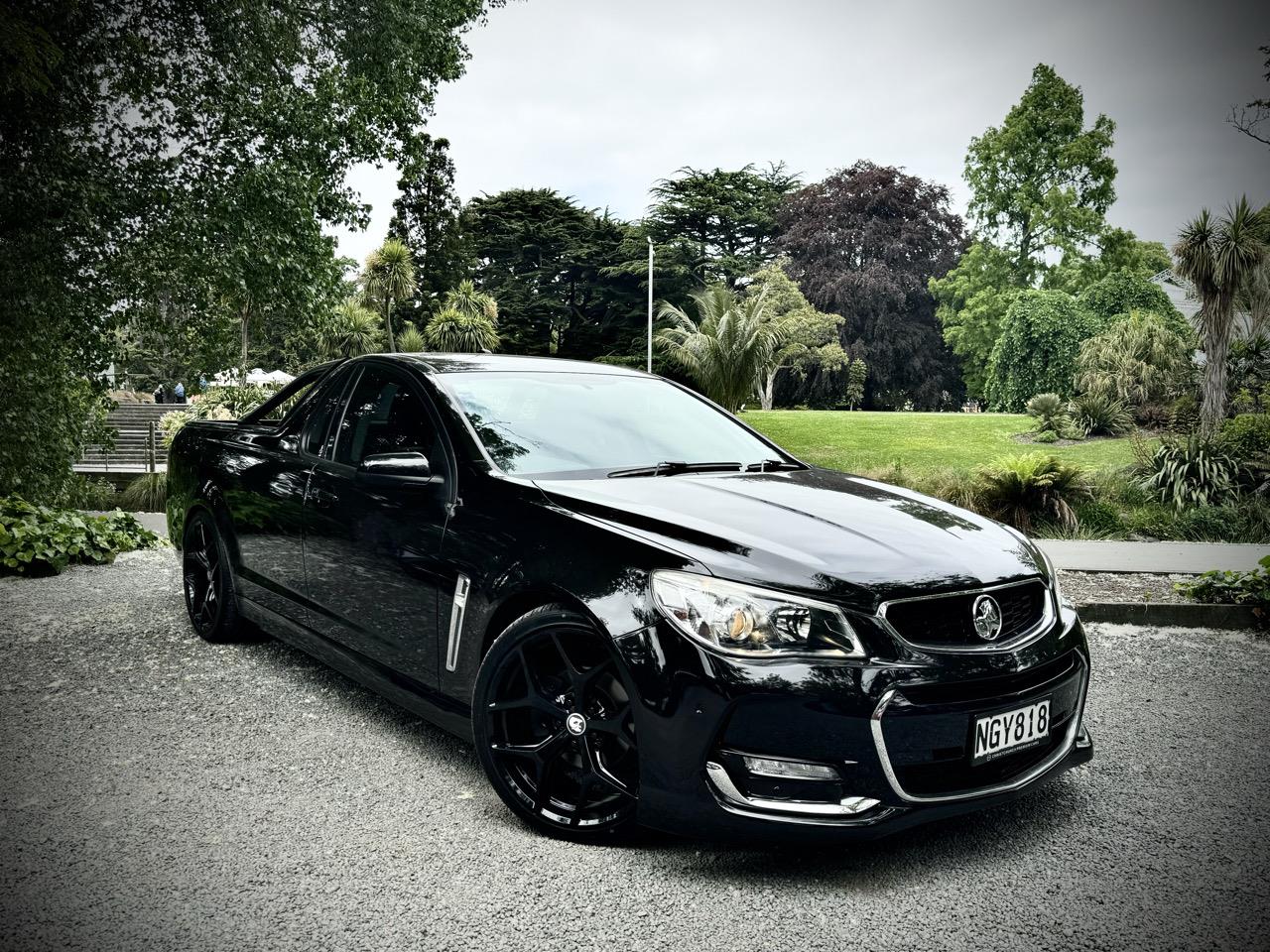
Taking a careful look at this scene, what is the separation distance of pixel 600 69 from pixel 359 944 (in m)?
19.7

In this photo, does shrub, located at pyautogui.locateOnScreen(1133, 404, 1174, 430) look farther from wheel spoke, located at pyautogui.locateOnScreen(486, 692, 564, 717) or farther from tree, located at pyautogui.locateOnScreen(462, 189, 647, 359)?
tree, located at pyautogui.locateOnScreen(462, 189, 647, 359)

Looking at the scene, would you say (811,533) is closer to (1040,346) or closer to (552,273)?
(1040,346)

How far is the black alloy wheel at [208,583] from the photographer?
5273 millimetres

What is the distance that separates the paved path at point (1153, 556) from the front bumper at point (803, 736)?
581 centimetres

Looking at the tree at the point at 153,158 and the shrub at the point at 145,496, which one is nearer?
the tree at the point at 153,158

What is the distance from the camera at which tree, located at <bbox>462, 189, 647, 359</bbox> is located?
50.1 meters

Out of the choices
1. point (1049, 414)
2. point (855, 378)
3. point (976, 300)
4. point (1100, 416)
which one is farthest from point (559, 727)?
point (855, 378)

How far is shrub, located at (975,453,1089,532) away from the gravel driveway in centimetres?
674

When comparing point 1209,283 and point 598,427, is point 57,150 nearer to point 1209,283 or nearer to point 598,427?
point 598,427

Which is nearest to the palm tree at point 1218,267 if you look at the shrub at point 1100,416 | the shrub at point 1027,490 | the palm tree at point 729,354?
the shrub at point 1100,416

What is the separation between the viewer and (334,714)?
14.3ft

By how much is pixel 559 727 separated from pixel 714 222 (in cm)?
5001

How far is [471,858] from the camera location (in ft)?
9.74

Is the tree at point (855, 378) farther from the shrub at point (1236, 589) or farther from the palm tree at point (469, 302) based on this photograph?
the shrub at point (1236, 589)
